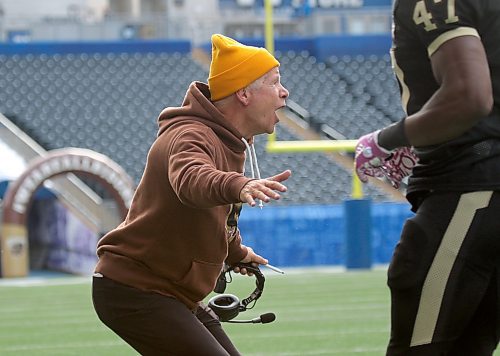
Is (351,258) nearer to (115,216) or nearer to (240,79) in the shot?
(115,216)

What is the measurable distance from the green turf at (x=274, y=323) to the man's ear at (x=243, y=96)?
3.44 metres

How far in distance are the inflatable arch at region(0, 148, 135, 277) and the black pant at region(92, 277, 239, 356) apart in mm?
12833

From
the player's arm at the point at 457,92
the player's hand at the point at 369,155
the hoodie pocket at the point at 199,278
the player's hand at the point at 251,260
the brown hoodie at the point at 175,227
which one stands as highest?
the player's arm at the point at 457,92

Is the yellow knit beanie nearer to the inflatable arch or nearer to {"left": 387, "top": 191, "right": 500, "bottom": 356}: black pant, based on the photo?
{"left": 387, "top": 191, "right": 500, "bottom": 356}: black pant

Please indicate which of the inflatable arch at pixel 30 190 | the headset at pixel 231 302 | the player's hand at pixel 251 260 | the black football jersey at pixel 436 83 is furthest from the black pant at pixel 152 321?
the inflatable arch at pixel 30 190

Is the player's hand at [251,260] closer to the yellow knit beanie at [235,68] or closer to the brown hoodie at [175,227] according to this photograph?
the brown hoodie at [175,227]

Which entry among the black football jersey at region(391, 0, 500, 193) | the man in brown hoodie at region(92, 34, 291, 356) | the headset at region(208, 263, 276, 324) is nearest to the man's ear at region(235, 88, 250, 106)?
the man in brown hoodie at region(92, 34, 291, 356)

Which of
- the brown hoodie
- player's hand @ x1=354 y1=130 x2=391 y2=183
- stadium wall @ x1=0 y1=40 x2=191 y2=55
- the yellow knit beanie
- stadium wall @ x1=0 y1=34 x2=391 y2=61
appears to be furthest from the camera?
stadium wall @ x1=0 y1=34 x2=391 y2=61

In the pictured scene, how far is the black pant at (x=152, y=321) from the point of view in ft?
11.7

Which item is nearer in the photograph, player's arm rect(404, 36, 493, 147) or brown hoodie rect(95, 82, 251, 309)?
player's arm rect(404, 36, 493, 147)

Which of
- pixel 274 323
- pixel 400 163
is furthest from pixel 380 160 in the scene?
pixel 274 323

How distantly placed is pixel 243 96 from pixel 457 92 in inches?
35.2

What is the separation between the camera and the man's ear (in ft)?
12.0

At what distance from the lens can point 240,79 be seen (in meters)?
3.65
